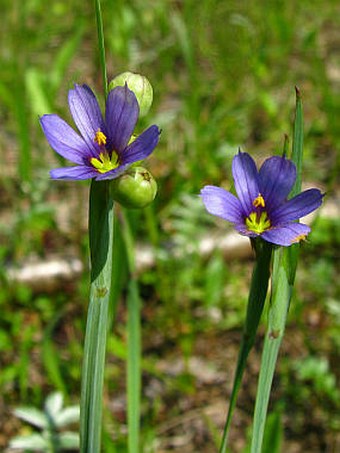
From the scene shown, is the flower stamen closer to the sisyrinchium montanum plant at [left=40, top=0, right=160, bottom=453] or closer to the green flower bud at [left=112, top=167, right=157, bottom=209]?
the sisyrinchium montanum plant at [left=40, top=0, right=160, bottom=453]

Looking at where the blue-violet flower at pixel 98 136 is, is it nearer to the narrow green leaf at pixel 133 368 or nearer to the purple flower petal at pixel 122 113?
the purple flower petal at pixel 122 113

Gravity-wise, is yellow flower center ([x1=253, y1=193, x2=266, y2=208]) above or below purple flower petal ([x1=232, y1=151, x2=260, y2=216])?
below

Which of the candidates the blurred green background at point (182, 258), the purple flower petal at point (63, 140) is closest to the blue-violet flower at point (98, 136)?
the purple flower petal at point (63, 140)

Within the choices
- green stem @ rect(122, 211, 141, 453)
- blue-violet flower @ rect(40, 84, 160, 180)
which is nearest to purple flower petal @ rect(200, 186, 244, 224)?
blue-violet flower @ rect(40, 84, 160, 180)

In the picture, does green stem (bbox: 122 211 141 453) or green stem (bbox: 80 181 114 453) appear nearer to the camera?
green stem (bbox: 80 181 114 453)

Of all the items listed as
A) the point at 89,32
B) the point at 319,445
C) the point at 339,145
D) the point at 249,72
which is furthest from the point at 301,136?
the point at 89,32
